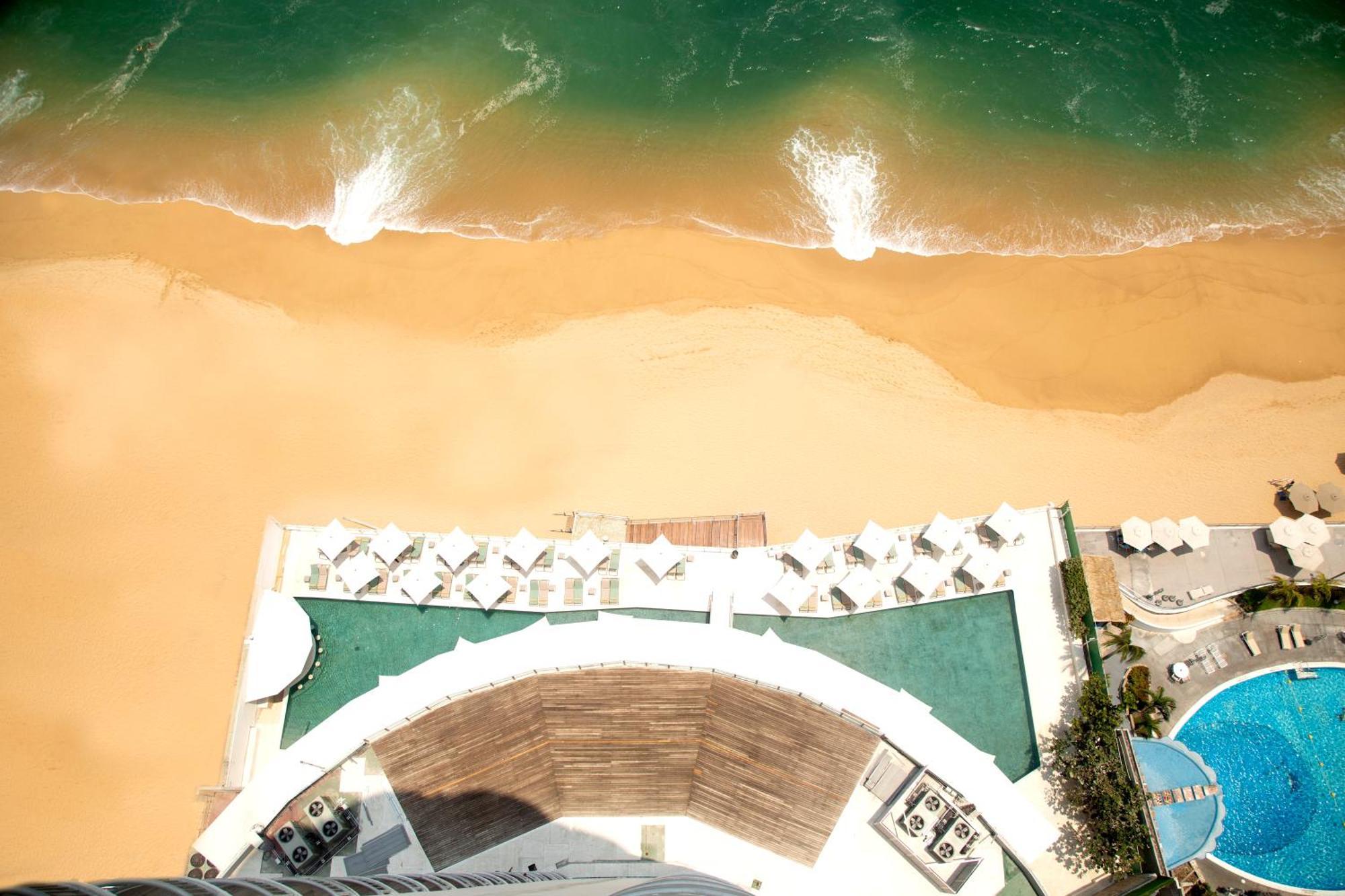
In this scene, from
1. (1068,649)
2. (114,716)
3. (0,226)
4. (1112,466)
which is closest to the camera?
(1068,649)

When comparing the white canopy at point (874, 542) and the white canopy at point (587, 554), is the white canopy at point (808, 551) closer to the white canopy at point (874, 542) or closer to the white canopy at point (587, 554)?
the white canopy at point (874, 542)

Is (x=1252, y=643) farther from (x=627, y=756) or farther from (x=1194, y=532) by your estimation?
(x=627, y=756)

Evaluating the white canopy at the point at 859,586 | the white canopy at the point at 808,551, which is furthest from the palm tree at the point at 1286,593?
the white canopy at the point at 808,551

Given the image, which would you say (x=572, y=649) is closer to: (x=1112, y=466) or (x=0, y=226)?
(x=1112, y=466)

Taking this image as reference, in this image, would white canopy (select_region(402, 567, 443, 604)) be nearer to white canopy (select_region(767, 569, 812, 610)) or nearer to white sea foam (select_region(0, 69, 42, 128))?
white canopy (select_region(767, 569, 812, 610))

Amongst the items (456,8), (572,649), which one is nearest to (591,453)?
(572,649)

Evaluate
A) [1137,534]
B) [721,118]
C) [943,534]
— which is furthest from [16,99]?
[1137,534]
